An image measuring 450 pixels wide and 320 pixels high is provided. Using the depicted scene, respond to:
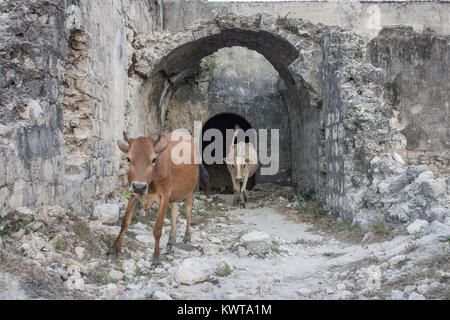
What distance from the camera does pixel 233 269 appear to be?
16.2ft

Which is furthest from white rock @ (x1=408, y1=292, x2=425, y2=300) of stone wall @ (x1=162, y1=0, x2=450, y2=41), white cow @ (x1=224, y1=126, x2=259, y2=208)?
stone wall @ (x1=162, y1=0, x2=450, y2=41)

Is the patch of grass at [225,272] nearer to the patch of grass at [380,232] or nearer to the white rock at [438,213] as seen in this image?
the patch of grass at [380,232]

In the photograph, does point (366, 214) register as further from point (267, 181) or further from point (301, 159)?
point (267, 181)

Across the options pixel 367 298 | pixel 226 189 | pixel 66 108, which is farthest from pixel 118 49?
pixel 226 189

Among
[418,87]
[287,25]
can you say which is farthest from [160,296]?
[418,87]

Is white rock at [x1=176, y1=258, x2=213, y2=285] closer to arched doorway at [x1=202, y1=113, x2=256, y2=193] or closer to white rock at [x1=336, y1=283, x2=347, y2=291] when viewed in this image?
white rock at [x1=336, y1=283, x2=347, y2=291]

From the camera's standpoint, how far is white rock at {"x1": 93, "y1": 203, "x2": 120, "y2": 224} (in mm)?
6019

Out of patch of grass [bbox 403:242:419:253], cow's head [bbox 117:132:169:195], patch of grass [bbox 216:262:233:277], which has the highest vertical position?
cow's head [bbox 117:132:169:195]

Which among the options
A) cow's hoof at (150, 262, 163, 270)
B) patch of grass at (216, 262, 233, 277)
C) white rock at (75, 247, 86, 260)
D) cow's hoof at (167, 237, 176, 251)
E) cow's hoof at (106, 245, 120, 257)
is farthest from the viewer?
cow's hoof at (167, 237, 176, 251)

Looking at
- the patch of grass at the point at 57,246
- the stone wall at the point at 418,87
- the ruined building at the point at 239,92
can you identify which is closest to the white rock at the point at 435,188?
the ruined building at the point at 239,92

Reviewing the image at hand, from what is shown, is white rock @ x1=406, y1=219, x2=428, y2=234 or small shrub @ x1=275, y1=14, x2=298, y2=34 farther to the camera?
small shrub @ x1=275, y1=14, x2=298, y2=34

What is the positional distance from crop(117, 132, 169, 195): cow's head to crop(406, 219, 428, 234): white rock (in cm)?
303

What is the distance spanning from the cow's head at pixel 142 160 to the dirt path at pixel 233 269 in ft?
2.85

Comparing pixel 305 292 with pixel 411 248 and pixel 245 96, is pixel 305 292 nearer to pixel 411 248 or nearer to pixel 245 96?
pixel 411 248
